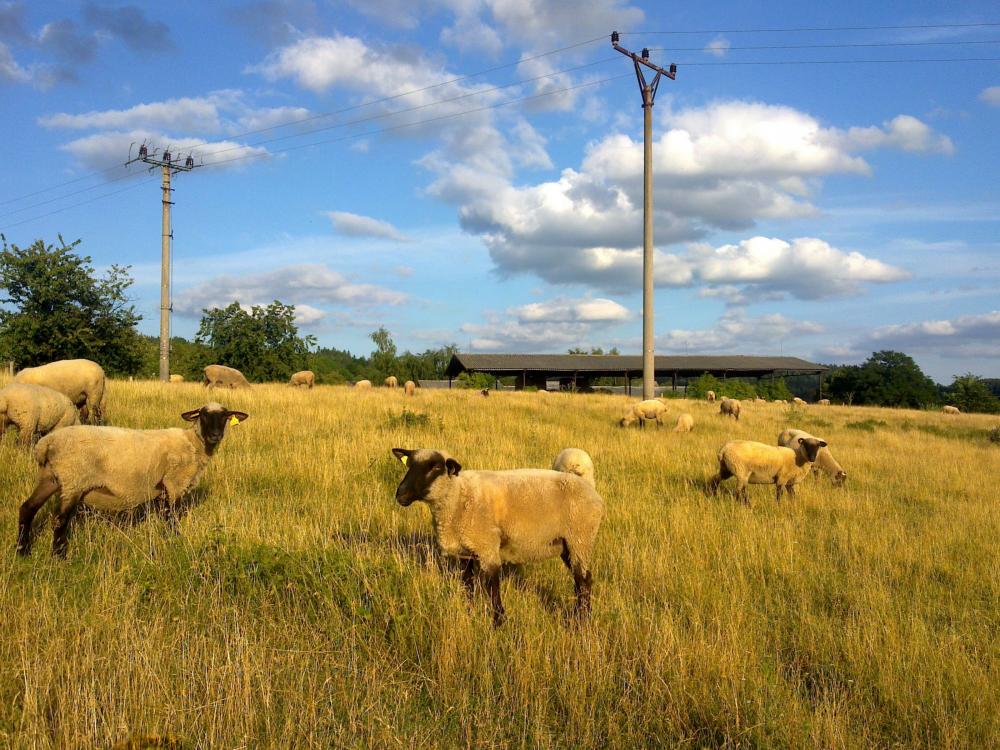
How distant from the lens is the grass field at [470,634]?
11.2 ft

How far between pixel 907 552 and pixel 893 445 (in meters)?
13.8

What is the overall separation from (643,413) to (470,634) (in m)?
17.5

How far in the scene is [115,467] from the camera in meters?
6.01

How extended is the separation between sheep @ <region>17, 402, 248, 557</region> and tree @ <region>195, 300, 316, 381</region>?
33.8m

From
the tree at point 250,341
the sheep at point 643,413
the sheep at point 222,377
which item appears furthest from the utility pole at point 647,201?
the tree at point 250,341

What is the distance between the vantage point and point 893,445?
61.8 feet

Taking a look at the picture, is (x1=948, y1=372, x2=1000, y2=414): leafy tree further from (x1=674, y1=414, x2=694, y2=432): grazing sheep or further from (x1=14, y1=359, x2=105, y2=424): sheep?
(x1=14, y1=359, x2=105, y2=424): sheep

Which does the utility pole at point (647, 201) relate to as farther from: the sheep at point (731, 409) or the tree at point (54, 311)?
the tree at point (54, 311)

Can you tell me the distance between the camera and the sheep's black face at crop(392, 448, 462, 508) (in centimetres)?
482

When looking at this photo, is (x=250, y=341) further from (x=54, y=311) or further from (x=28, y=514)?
(x=28, y=514)

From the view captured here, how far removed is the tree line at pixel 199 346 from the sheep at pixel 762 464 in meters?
27.1

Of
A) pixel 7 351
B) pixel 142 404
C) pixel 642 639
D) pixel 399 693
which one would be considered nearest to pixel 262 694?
pixel 399 693

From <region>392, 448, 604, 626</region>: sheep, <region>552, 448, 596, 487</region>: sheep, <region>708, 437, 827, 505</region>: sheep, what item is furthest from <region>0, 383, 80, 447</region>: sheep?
<region>708, 437, 827, 505</region>: sheep

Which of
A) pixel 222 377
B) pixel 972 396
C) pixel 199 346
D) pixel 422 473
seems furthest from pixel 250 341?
pixel 972 396
